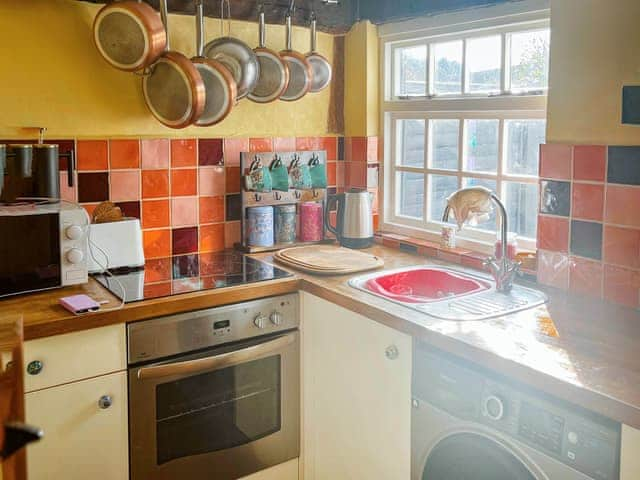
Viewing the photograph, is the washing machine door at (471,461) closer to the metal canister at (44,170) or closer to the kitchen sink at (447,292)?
the kitchen sink at (447,292)

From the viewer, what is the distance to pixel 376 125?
3.00 metres

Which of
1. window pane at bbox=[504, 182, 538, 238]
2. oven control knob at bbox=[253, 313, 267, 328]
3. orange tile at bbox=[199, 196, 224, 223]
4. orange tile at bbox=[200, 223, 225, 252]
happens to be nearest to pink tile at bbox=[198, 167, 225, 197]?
orange tile at bbox=[199, 196, 224, 223]

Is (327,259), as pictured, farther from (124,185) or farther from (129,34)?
(129,34)

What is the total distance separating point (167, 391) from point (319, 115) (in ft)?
4.77

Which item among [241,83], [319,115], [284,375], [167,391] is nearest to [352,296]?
→ [284,375]

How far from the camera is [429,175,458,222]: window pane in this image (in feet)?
8.98

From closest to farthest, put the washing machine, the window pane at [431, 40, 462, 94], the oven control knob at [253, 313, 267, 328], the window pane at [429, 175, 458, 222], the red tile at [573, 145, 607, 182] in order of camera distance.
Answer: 1. the washing machine
2. the red tile at [573, 145, 607, 182]
3. the oven control knob at [253, 313, 267, 328]
4. the window pane at [431, 40, 462, 94]
5. the window pane at [429, 175, 458, 222]

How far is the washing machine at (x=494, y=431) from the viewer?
1382 mm

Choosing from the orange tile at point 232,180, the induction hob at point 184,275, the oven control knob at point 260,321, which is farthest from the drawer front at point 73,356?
the orange tile at point 232,180

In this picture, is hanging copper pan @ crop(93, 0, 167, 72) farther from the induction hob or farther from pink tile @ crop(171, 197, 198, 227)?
the induction hob

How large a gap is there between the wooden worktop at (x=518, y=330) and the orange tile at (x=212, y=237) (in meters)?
0.57

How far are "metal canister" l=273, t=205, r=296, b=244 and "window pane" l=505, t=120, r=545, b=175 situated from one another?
2.96ft

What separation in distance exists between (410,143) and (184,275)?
3.77 ft

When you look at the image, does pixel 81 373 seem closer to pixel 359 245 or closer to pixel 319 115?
pixel 359 245
